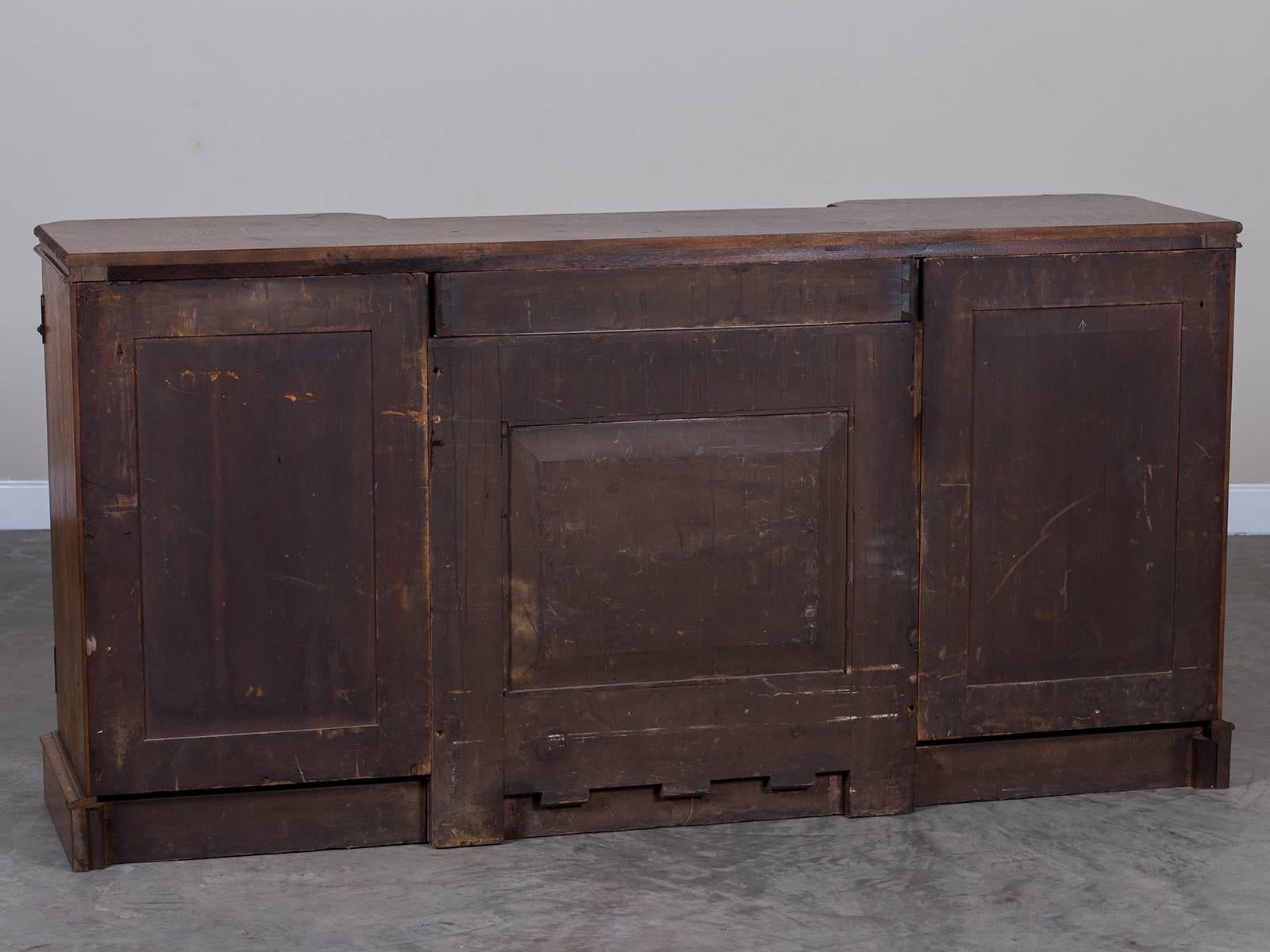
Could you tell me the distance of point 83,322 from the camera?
270 cm

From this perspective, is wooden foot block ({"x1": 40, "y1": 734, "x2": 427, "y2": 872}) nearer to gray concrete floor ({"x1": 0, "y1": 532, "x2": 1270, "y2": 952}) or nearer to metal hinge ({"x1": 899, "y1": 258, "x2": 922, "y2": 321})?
gray concrete floor ({"x1": 0, "y1": 532, "x2": 1270, "y2": 952})

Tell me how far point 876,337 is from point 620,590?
58 cm

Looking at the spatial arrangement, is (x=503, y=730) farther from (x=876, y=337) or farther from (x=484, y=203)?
(x=484, y=203)

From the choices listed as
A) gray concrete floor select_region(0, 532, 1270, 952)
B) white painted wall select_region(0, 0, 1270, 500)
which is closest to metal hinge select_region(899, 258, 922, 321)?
gray concrete floor select_region(0, 532, 1270, 952)

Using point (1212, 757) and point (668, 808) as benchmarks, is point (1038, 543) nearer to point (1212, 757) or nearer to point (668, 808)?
point (1212, 757)

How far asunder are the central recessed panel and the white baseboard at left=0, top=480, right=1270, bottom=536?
2.53 m

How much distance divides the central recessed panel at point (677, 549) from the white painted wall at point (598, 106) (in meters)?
2.06

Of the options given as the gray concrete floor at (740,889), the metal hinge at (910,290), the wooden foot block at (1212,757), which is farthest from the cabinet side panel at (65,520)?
the wooden foot block at (1212,757)

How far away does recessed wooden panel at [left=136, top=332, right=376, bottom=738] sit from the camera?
2.77m

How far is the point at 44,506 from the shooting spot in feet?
16.7

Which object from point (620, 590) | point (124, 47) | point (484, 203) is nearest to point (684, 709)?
point (620, 590)

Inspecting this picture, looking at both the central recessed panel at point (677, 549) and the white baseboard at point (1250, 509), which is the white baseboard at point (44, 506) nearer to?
the white baseboard at point (1250, 509)

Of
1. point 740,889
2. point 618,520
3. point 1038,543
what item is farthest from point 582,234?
point 740,889

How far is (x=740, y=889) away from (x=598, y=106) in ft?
8.70
